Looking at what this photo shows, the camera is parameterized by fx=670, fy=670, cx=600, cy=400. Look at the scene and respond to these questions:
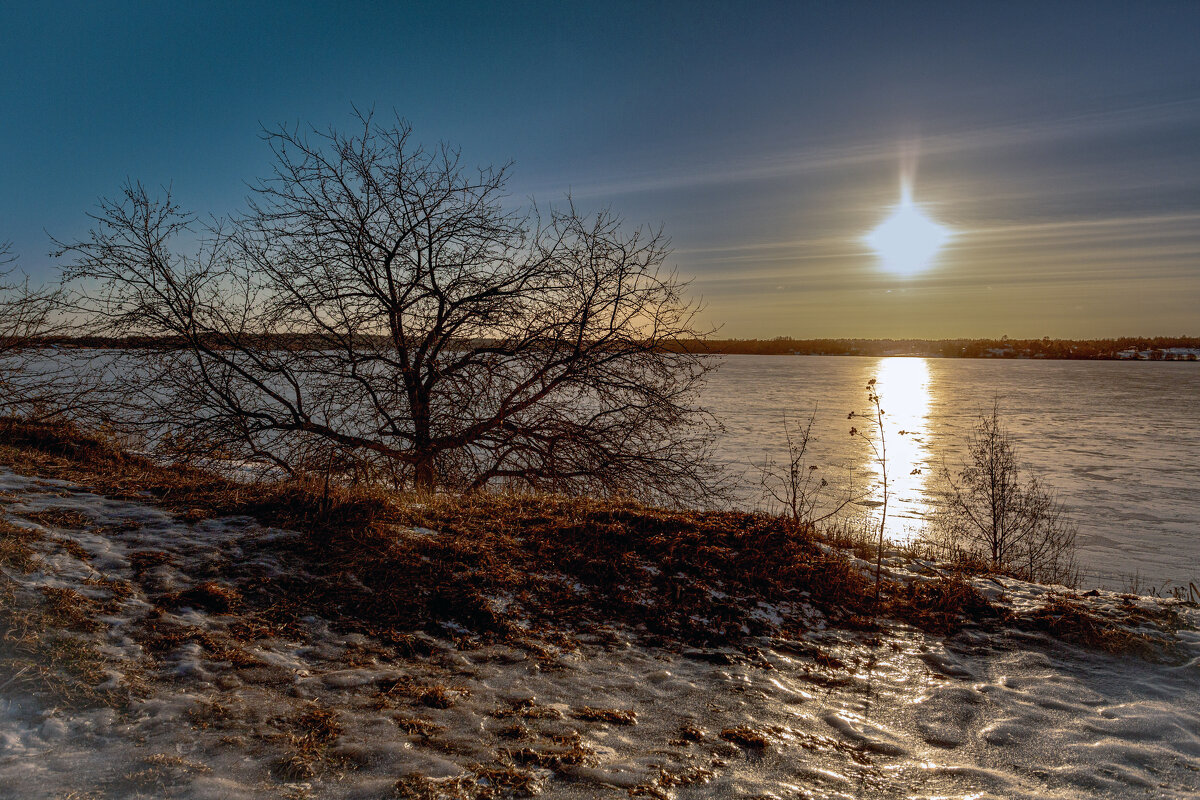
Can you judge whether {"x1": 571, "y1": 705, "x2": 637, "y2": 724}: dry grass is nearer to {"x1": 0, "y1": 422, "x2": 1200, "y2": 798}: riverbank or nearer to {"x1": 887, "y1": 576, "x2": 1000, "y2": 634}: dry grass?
{"x1": 0, "y1": 422, "x2": 1200, "y2": 798}: riverbank

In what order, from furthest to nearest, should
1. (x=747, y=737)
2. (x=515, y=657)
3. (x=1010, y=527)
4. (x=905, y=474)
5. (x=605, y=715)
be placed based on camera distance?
(x=905, y=474)
(x=1010, y=527)
(x=515, y=657)
(x=605, y=715)
(x=747, y=737)

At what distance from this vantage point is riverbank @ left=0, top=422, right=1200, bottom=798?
9.36ft

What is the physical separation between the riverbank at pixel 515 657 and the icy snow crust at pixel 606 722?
0.05ft

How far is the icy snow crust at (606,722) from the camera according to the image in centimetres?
273

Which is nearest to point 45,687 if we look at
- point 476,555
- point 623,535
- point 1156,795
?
point 476,555

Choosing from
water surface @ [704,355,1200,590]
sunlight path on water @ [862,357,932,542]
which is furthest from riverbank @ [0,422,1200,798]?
water surface @ [704,355,1200,590]

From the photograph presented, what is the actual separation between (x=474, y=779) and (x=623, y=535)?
319cm

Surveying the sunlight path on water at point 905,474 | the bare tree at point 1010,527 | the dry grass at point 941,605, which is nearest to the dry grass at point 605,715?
the dry grass at point 941,605

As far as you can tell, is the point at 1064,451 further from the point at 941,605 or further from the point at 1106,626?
the point at 941,605

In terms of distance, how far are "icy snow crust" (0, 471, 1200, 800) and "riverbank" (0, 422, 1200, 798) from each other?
2cm

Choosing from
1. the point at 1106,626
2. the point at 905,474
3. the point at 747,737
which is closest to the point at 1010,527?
the point at 905,474

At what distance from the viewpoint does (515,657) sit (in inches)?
156

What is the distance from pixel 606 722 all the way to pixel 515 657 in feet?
2.76

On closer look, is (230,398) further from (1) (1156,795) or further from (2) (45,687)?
(1) (1156,795)
